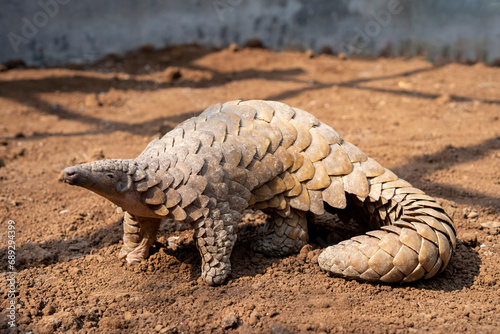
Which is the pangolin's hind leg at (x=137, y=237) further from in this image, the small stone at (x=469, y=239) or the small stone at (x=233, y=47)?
the small stone at (x=233, y=47)

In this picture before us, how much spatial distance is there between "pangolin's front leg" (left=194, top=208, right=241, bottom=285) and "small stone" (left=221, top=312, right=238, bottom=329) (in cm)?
41

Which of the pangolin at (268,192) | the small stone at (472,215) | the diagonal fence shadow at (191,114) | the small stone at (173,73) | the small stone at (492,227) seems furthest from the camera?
the small stone at (173,73)

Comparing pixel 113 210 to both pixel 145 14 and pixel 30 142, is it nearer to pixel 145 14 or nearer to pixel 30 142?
pixel 30 142

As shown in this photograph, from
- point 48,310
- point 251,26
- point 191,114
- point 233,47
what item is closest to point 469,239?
point 48,310

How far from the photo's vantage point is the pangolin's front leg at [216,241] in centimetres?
316

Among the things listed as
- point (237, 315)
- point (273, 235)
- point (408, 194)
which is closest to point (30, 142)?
point (273, 235)

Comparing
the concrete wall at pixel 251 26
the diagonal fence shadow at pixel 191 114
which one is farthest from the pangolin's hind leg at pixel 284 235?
the concrete wall at pixel 251 26

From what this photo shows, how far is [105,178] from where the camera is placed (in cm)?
288

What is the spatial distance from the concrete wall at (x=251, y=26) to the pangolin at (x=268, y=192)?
631 centimetres

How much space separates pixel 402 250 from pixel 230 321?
1154 mm

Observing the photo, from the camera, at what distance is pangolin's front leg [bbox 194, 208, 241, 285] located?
10.4 ft

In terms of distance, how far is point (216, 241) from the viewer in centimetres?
319

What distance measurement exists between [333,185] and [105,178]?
60.2 inches

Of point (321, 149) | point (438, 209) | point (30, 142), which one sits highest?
point (321, 149)
